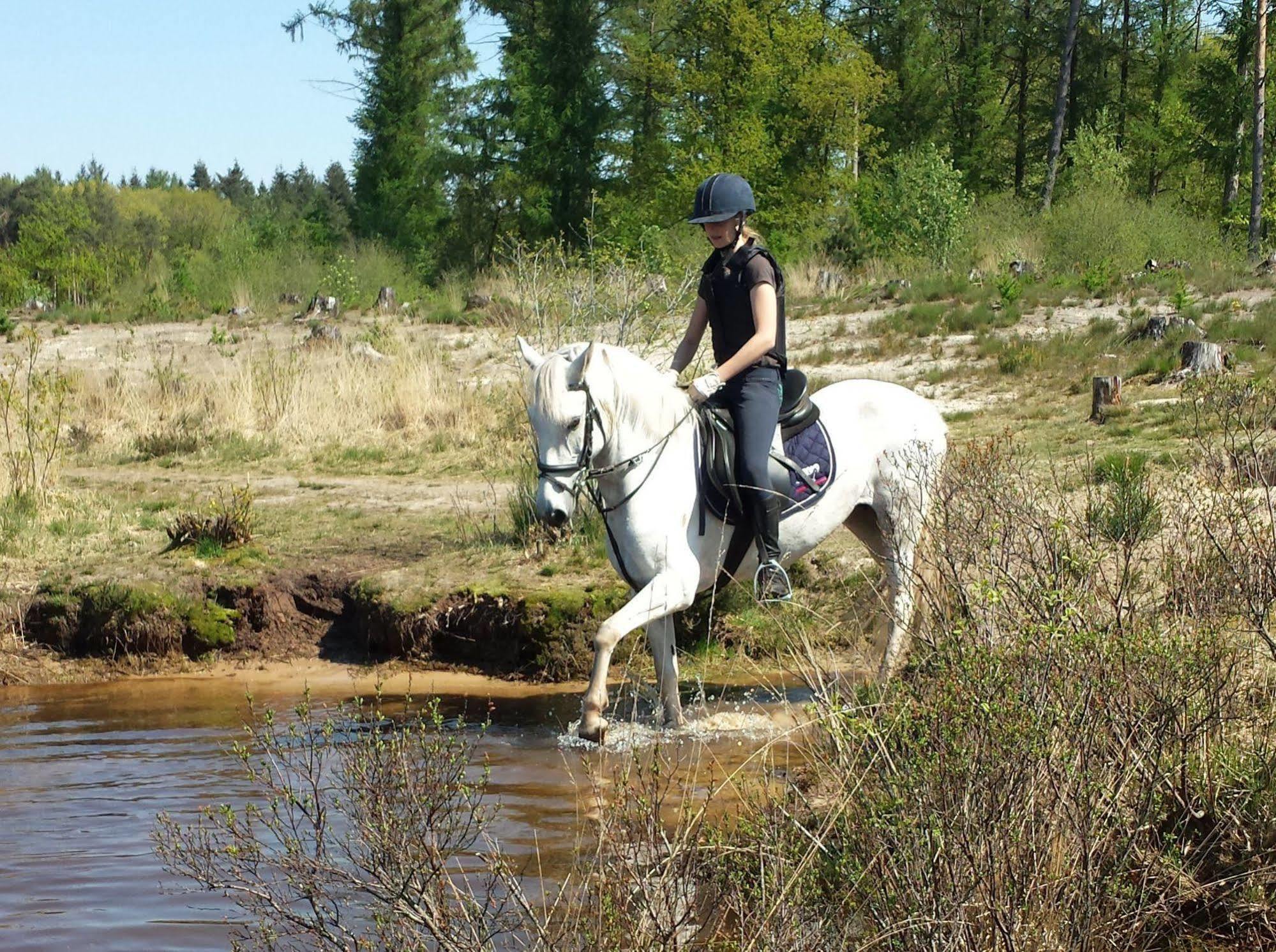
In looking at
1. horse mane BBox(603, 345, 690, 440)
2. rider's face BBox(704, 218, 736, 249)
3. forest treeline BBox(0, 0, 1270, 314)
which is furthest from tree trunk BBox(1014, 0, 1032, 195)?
horse mane BBox(603, 345, 690, 440)

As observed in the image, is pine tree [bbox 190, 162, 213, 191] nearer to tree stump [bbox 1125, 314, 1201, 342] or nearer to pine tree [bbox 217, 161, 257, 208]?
pine tree [bbox 217, 161, 257, 208]

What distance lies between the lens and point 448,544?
1141 centimetres

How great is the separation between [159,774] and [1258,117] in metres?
31.6

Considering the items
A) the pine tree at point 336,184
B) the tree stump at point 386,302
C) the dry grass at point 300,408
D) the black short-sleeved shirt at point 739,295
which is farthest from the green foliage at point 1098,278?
the pine tree at point 336,184

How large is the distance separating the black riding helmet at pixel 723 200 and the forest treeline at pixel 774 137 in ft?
69.1

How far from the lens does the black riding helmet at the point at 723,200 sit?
696 centimetres

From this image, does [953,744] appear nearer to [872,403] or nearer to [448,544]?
[872,403]

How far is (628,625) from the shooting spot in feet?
22.2

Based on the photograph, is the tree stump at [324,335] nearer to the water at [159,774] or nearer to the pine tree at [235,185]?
the water at [159,774]

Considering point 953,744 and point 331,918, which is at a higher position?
point 953,744

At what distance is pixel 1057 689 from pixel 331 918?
2.34 meters

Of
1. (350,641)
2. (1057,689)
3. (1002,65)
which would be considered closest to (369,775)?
(1057,689)

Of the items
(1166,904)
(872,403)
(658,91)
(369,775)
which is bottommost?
(1166,904)

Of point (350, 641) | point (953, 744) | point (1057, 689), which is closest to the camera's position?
point (953, 744)
